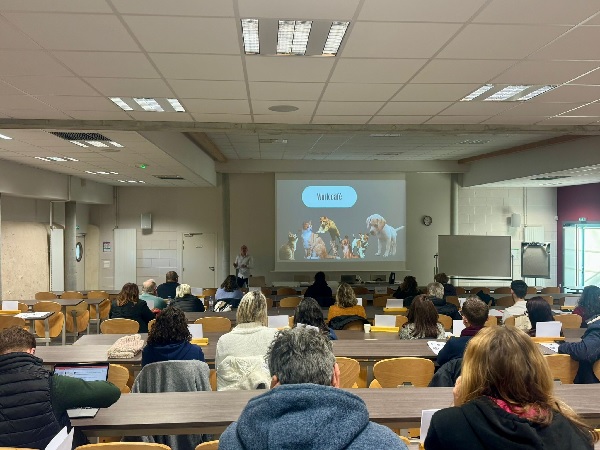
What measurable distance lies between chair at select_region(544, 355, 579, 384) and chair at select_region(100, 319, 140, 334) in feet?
14.5

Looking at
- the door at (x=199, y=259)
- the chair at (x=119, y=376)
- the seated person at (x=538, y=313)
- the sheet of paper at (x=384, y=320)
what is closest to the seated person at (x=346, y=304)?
the sheet of paper at (x=384, y=320)

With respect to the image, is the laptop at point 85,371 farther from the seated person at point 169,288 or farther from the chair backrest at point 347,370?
the seated person at point 169,288

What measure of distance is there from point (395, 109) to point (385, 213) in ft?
26.9

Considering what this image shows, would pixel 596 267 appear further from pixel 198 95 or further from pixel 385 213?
pixel 198 95

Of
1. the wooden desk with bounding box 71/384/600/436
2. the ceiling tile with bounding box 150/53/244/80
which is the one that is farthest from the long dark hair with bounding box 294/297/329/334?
the ceiling tile with bounding box 150/53/244/80

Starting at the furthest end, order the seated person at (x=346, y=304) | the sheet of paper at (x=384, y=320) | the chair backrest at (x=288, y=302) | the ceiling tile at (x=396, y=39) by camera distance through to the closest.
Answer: the chair backrest at (x=288, y=302), the seated person at (x=346, y=304), the sheet of paper at (x=384, y=320), the ceiling tile at (x=396, y=39)

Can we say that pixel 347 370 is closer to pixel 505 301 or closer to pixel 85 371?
pixel 85 371

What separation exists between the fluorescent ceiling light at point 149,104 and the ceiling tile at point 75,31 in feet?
5.78

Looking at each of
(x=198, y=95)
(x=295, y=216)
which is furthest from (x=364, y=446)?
(x=295, y=216)

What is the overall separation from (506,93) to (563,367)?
106 inches

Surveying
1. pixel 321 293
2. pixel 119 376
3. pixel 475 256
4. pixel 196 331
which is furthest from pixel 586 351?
pixel 475 256

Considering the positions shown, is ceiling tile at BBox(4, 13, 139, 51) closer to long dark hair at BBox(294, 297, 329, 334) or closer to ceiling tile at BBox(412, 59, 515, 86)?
ceiling tile at BBox(412, 59, 515, 86)

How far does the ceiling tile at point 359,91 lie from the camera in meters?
5.05

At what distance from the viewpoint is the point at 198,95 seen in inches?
215
